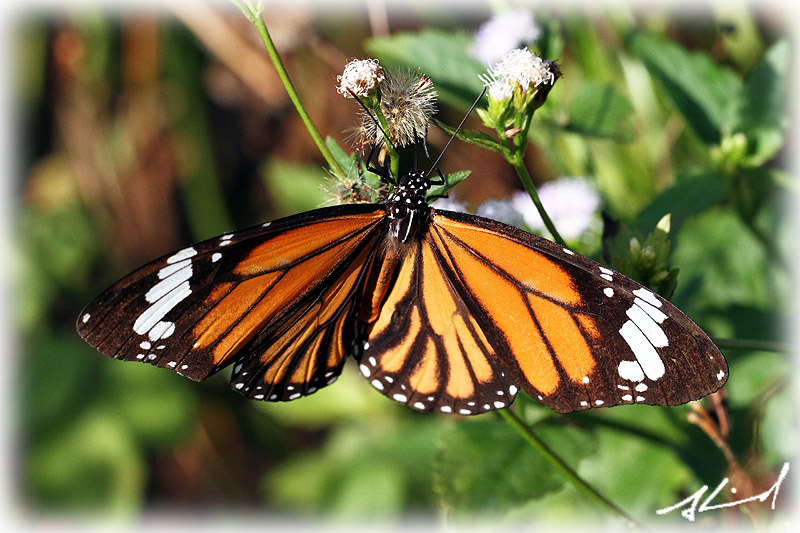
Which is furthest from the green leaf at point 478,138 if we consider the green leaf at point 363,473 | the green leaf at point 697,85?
the green leaf at point 363,473

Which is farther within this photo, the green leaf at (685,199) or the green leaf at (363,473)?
the green leaf at (363,473)

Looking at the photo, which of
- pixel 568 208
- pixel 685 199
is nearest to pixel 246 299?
pixel 568 208

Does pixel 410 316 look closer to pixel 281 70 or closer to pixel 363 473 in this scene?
pixel 281 70

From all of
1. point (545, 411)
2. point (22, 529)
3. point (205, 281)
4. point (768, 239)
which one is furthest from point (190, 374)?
point (22, 529)

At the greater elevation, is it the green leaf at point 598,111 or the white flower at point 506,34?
the white flower at point 506,34
